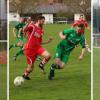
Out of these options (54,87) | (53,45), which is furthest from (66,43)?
(54,87)

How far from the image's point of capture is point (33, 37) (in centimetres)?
751

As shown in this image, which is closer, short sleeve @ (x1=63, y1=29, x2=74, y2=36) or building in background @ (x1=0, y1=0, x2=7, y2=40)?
building in background @ (x1=0, y1=0, x2=7, y2=40)

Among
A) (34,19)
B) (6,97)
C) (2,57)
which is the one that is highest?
(34,19)

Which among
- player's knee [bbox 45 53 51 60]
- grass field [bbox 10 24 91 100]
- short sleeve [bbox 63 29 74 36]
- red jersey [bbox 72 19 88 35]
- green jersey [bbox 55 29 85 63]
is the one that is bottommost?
grass field [bbox 10 24 91 100]

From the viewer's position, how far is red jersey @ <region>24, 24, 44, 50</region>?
748cm

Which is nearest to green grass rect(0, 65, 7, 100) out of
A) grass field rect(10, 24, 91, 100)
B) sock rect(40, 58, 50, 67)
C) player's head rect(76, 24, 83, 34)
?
grass field rect(10, 24, 91, 100)

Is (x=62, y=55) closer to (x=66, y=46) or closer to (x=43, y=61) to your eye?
(x=66, y=46)

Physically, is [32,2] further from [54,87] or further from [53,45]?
[54,87]

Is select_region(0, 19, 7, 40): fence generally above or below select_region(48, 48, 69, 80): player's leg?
above

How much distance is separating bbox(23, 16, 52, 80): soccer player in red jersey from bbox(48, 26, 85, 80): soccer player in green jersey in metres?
0.16

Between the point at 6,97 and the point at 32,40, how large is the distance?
3.21 ft

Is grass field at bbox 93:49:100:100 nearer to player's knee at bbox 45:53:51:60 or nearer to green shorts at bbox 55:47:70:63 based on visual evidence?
green shorts at bbox 55:47:70:63

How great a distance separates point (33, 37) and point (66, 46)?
0.54 m

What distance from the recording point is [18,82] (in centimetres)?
748
